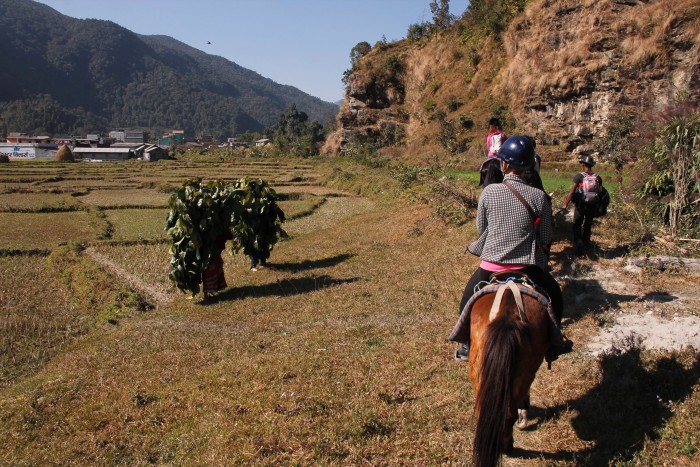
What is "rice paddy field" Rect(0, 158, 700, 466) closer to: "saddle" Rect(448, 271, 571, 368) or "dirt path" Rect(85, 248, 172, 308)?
"dirt path" Rect(85, 248, 172, 308)

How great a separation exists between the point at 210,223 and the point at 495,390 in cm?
812

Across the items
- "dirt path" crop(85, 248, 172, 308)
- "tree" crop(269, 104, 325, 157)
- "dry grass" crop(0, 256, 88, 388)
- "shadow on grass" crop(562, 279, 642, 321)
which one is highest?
"tree" crop(269, 104, 325, 157)

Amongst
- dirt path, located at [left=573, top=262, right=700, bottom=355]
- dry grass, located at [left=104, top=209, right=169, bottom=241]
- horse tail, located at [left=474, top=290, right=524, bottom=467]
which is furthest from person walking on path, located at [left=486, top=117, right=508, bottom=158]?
dry grass, located at [left=104, top=209, right=169, bottom=241]

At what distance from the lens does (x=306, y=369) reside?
5.61 meters

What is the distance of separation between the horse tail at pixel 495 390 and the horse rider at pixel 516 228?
76cm

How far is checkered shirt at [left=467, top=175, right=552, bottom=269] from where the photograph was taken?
4.03m

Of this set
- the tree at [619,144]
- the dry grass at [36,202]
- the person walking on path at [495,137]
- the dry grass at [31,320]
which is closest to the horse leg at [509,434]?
the person walking on path at [495,137]

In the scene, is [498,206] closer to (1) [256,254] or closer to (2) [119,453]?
(2) [119,453]

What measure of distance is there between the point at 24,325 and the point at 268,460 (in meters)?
6.91

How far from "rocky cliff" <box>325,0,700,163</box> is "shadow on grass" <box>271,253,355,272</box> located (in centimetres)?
863

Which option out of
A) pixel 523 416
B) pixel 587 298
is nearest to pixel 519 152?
pixel 523 416

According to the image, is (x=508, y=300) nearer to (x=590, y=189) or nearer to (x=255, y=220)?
(x=590, y=189)

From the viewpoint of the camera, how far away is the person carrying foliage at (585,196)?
783 centimetres

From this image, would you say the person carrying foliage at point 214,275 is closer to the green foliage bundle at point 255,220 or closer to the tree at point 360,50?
the green foliage bundle at point 255,220
